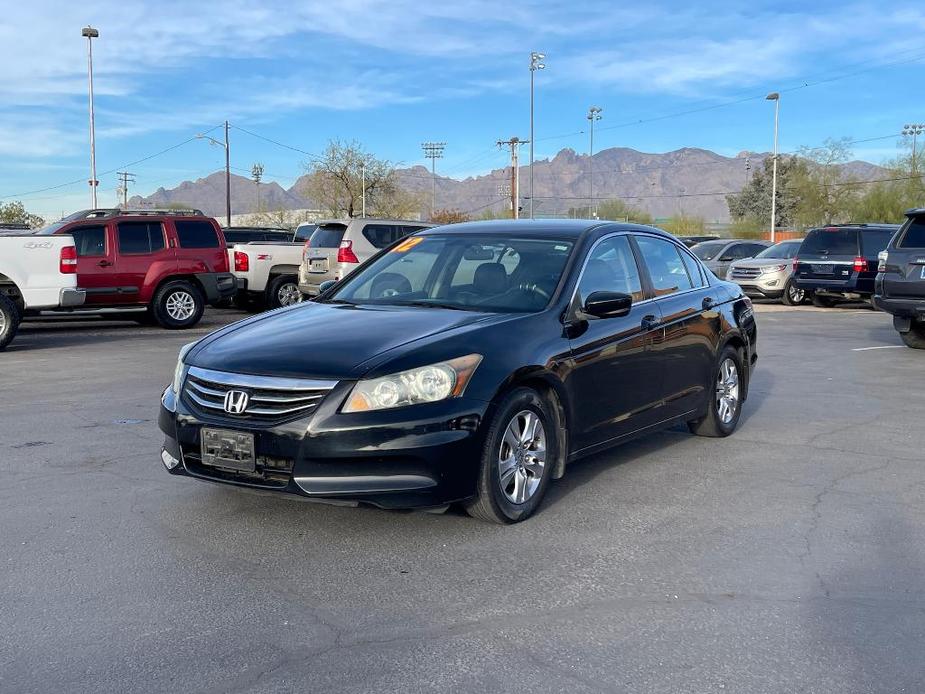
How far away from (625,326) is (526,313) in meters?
0.89

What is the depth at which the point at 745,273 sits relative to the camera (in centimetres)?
2456

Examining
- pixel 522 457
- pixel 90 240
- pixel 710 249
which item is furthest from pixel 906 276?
pixel 710 249

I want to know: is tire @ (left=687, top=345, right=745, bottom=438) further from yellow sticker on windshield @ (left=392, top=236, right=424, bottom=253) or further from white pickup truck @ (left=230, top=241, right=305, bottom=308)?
white pickup truck @ (left=230, top=241, right=305, bottom=308)

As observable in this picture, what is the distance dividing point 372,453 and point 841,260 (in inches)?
753

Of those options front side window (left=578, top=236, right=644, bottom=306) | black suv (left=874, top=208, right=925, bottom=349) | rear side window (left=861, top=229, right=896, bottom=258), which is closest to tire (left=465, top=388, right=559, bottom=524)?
front side window (left=578, top=236, right=644, bottom=306)

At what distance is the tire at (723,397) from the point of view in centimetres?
747

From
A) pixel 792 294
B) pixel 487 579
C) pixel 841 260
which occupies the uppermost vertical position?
pixel 841 260

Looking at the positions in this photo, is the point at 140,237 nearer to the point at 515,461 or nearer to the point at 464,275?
the point at 464,275

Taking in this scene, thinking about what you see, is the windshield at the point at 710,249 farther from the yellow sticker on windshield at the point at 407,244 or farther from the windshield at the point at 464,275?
the windshield at the point at 464,275

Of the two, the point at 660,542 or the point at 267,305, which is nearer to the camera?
the point at 660,542

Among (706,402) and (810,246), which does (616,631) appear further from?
(810,246)

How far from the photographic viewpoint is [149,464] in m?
6.59

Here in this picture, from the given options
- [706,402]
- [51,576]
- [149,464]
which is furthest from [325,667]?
[706,402]

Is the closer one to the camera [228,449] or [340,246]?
[228,449]
